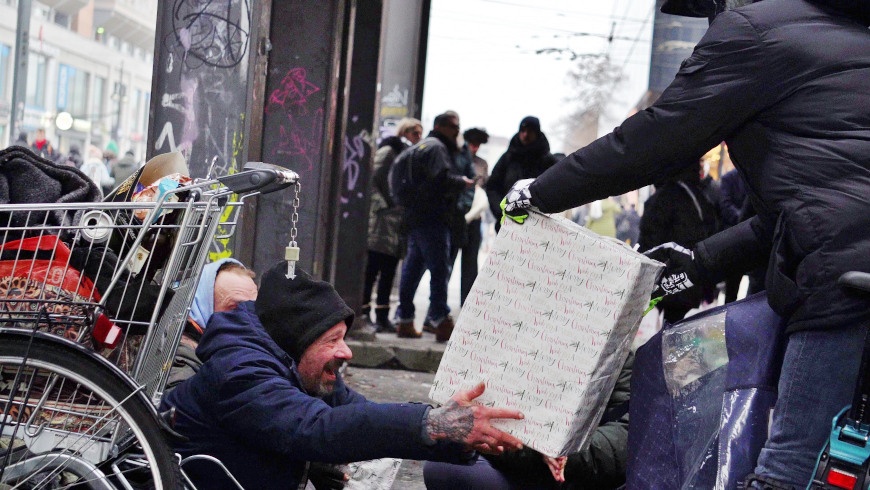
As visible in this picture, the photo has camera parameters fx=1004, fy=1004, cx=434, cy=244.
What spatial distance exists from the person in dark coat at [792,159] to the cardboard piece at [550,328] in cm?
13

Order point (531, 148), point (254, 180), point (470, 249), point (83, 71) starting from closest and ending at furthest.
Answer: point (254, 180), point (531, 148), point (470, 249), point (83, 71)

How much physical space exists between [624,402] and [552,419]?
86cm

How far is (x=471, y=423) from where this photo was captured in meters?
2.36

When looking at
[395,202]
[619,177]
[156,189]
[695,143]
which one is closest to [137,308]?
[156,189]

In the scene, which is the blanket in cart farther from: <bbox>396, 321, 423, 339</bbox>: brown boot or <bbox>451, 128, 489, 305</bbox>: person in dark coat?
<bbox>451, 128, 489, 305</bbox>: person in dark coat

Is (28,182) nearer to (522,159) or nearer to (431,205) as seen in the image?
(431,205)

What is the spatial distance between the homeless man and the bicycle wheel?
21cm

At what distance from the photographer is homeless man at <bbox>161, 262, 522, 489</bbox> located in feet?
7.71

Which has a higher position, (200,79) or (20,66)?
(20,66)

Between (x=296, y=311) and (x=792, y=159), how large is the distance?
132cm

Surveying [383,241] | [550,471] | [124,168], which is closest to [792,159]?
[550,471]

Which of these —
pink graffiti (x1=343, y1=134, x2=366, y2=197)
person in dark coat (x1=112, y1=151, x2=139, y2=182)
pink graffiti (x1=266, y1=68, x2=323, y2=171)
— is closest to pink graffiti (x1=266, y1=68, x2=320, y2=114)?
pink graffiti (x1=266, y1=68, x2=323, y2=171)

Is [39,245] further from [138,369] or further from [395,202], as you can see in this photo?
[395,202]

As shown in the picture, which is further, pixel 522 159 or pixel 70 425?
pixel 522 159
